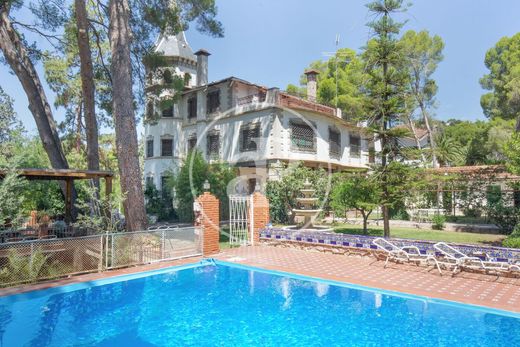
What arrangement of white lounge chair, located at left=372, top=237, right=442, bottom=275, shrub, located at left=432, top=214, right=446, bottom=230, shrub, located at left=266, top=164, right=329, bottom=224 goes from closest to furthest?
1. white lounge chair, located at left=372, top=237, right=442, bottom=275
2. shrub, located at left=432, top=214, right=446, bottom=230
3. shrub, located at left=266, top=164, right=329, bottom=224

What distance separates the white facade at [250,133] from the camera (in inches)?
895

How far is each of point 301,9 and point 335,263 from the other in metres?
15.3

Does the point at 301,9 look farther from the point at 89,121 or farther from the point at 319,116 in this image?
the point at 89,121

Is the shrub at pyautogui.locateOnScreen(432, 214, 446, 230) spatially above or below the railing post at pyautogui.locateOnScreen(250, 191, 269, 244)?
below

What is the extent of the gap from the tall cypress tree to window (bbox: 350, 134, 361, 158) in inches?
609

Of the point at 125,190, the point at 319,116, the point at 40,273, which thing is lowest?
the point at 40,273

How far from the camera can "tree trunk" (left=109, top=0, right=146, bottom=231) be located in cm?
1261

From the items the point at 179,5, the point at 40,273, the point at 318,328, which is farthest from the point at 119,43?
the point at 318,328

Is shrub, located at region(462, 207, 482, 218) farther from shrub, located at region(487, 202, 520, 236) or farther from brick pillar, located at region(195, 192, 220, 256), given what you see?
Answer: brick pillar, located at region(195, 192, 220, 256)

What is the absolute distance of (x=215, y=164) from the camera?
22.2 meters

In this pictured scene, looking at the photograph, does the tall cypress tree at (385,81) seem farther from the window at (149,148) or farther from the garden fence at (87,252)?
the window at (149,148)

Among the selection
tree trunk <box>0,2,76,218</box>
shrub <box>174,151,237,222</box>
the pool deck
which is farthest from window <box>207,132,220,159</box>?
the pool deck

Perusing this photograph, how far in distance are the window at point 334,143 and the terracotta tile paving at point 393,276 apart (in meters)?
14.3

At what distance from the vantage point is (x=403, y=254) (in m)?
10.5
